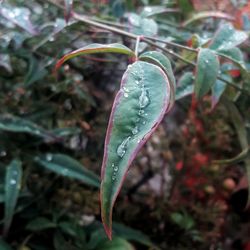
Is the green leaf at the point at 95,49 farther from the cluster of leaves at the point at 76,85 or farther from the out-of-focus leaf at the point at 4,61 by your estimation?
the out-of-focus leaf at the point at 4,61

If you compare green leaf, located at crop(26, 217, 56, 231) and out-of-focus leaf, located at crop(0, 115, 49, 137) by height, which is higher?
out-of-focus leaf, located at crop(0, 115, 49, 137)

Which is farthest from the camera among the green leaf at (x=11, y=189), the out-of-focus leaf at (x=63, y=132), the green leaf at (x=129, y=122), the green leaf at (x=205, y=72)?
the out-of-focus leaf at (x=63, y=132)

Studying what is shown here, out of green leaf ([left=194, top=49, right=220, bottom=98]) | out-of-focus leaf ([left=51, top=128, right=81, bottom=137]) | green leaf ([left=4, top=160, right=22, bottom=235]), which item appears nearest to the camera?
green leaf ([left=194, top=49, right=220, bottom=98])

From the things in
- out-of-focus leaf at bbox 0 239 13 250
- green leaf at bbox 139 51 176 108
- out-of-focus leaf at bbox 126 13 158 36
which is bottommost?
out-of-focus leaf at bbox 0 239 13 250

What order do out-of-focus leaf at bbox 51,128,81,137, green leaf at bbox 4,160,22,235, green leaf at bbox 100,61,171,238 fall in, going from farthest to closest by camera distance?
out-of-focus leaf at bbox 51,128,81,137
green leaf at bbox 4,160,22,235
green leaf at bbox 100,61,171,238

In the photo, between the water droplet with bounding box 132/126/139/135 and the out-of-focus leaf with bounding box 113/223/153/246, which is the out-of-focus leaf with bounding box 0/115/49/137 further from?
the water droplet with bounding box 132/126/139/135

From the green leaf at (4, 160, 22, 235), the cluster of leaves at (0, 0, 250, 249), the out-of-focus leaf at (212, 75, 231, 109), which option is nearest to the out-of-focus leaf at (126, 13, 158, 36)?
the cluster of leaves at (0, 0, 250, 249)

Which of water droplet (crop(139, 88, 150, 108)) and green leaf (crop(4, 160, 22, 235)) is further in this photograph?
green leaf (crop(4, 160, 22, 235))

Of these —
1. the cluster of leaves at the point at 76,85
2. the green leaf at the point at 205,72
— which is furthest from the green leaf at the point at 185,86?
the green leaf at the point at 205,72
